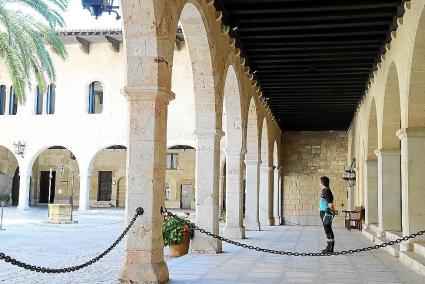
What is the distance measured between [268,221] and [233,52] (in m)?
10.1

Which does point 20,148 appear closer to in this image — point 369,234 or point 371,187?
point 371,187

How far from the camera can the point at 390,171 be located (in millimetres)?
11219

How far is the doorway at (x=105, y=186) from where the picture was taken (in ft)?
112

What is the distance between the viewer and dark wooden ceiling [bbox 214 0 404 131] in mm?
8492

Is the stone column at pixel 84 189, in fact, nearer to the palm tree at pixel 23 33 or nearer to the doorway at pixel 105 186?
the palm tree at pixel 23 33

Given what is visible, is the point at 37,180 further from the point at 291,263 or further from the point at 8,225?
the point at 291,263

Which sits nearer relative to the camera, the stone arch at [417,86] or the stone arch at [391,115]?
the stone arch at [417,86]

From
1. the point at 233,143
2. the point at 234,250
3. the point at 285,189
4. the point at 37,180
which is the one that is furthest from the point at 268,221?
the point at 37,180

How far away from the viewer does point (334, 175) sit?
23.7 m

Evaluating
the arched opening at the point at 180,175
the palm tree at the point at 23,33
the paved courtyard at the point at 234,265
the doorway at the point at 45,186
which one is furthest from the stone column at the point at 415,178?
the doorway at the point at 45,186

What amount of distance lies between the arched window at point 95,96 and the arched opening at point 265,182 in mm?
10020

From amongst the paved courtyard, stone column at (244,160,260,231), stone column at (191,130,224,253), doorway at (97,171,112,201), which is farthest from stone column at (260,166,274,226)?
doorway at (97,171,112,201)

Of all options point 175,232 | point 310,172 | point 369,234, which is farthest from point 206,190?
point 310,172

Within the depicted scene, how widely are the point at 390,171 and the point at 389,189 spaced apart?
0.39 m
